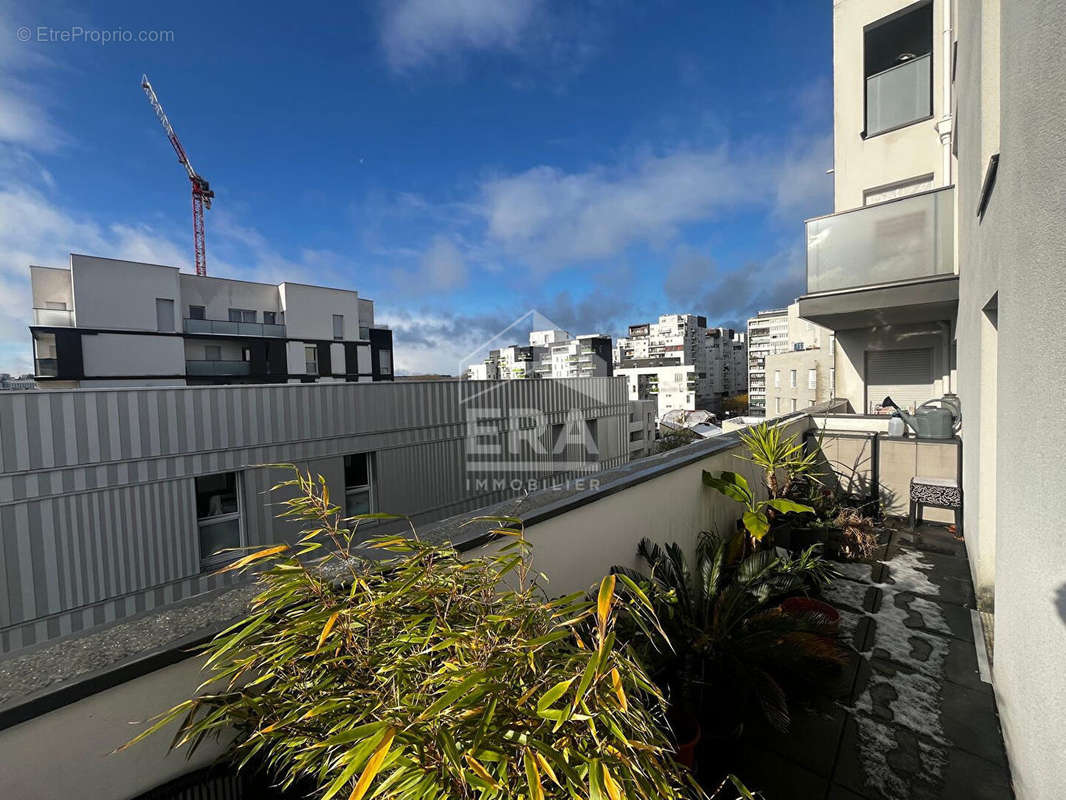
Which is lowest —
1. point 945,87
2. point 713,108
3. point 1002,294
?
point 1002,294

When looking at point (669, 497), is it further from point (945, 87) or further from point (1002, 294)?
point (945, 87)

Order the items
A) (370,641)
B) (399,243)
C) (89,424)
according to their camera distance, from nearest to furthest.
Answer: (370,641) < (89,424) < (399,243)

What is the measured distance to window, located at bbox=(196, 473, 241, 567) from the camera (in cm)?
636

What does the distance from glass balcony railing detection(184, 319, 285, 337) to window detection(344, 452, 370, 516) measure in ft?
71.4

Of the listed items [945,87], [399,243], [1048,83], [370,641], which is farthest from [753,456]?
[399,243]

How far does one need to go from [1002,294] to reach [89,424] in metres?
8.64

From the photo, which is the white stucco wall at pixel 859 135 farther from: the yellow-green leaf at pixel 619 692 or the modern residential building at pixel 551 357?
the modern residential building at pixel 551 357

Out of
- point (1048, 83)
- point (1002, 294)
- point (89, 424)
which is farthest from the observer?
point (89, 424)

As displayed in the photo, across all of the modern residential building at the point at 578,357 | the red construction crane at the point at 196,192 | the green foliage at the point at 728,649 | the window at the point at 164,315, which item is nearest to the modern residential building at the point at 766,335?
the modern residential building at the point at 578,357

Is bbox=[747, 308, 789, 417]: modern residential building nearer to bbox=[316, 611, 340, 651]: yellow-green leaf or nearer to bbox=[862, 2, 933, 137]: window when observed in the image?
bbox=[862, 2, 933, 137]: window

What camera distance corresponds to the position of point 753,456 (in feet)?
13.2

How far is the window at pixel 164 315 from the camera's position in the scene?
21.6m

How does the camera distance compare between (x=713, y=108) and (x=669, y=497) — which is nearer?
(x=669, y=497)

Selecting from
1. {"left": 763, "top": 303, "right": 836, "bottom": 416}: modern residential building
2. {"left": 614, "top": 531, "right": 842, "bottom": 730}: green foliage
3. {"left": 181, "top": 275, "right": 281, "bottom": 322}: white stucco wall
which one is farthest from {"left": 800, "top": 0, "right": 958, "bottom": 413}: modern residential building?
{"left": 181, "top": 275, "right": 281, "bottom": 322}: white stucco wall
